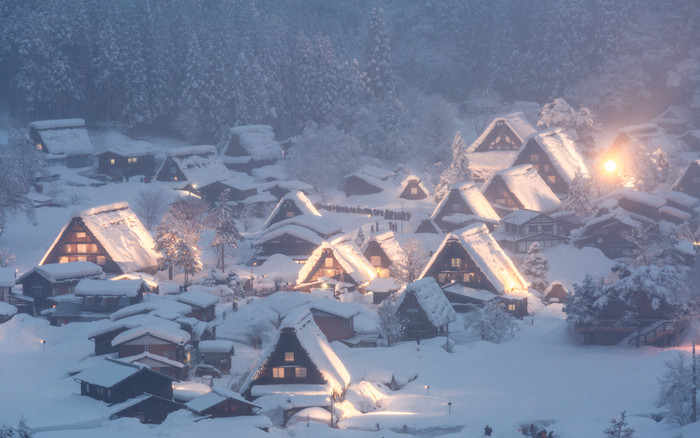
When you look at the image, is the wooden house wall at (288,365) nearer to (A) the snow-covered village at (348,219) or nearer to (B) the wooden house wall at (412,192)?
(A) the snow-covered village at (348,219)

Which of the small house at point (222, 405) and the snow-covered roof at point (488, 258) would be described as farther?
the snow-covered roof at point (488, 258)

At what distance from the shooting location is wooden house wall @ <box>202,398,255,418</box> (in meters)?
35.7

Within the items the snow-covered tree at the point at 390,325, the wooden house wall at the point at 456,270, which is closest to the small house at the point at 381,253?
the wooden house wall at the point at 456,270

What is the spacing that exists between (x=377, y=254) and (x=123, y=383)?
23.0 meters

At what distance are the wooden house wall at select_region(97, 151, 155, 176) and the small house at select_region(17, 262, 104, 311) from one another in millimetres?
23360

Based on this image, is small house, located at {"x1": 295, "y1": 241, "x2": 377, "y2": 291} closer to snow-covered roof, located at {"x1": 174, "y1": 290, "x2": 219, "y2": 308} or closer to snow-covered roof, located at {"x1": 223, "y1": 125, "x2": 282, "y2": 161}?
snow-covered roof, located at {"x1": 174, "y1": 290, "x2": 219, "y2": 308}

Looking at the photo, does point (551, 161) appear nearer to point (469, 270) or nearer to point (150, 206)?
point (469, 270)

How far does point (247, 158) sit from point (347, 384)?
136 ft

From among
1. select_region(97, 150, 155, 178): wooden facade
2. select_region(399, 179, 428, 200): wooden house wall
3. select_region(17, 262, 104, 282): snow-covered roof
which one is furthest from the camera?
select_region(97, 150, 155, 178): wooden facade

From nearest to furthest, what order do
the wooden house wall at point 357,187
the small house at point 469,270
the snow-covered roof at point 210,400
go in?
the snow-covered roof at point 210,400 < the small house at point 469,270 < the wooden house wall at point 357,187

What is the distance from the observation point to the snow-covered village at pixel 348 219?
124 ft

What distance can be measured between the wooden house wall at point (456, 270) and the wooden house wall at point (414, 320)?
589 centimetres

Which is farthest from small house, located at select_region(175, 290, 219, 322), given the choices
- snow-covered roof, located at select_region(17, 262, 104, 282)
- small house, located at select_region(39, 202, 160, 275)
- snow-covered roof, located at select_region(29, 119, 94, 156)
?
snow-covered roof, located at select_region(29, 119, 94, 156)

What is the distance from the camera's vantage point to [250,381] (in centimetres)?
3853
